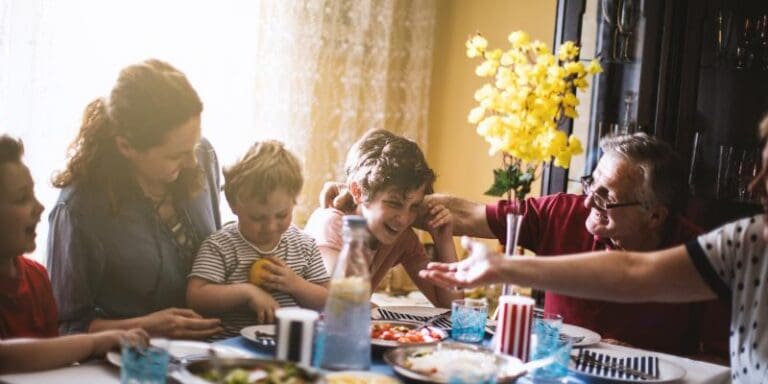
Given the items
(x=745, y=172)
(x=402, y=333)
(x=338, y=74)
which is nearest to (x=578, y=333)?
(x=402, y=333)

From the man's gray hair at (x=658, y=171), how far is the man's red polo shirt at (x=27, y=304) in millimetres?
1520

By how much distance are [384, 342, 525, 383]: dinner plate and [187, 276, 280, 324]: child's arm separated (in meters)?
0.37

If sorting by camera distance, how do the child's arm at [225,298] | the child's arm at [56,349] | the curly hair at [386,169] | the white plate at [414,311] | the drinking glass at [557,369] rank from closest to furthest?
the child's arm at [56,349] → the drinking glass at [557,369] → the child's arm at [225,298] → the white plate at [414,311] → the curly hair at [386,169]

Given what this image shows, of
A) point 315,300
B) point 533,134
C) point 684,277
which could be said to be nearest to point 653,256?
point 684,277

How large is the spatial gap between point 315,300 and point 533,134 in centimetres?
61

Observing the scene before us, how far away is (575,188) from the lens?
3.60m

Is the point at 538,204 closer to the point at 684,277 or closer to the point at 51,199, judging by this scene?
the point at 684,277

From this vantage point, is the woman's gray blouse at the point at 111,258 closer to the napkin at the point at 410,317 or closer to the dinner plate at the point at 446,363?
the napkin at the point at 410,317

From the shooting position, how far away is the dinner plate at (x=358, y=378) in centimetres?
152

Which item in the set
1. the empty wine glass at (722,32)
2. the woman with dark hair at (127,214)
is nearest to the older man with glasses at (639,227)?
the woman with dark hair at (127,214)

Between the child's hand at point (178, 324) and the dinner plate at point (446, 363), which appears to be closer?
the dinner plate at point (446, 363)

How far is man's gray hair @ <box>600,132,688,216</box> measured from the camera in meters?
2.48

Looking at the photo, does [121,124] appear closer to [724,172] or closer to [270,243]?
[270,243]

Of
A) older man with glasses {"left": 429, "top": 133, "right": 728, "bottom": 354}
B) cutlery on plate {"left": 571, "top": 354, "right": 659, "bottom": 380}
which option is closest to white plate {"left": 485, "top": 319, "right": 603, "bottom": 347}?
cutlery on plate {"left": 571, "top": 354, "right": 659, "bottom": 380}
